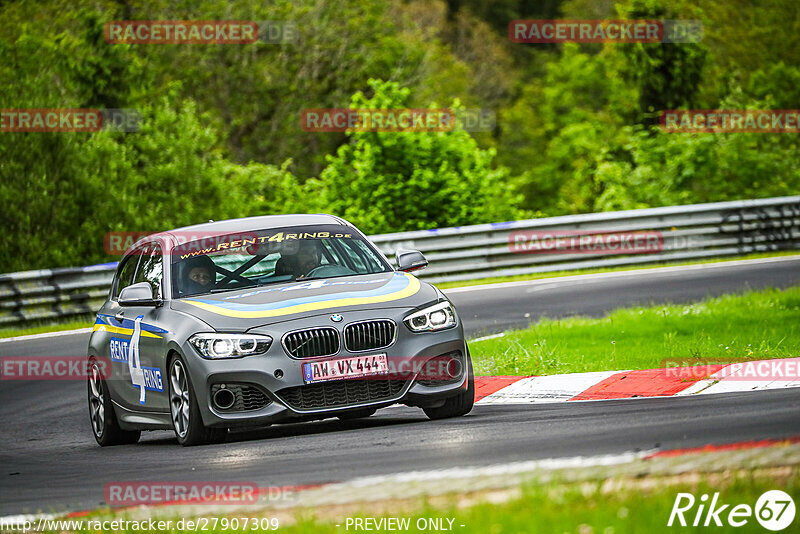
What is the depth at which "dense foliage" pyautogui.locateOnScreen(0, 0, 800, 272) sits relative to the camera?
81.5ft

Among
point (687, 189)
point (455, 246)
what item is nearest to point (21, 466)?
point (455, 246)

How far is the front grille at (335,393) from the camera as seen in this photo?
Result: 845 cm

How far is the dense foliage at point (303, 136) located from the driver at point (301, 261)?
15.4m

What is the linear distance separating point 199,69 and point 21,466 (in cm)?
3658

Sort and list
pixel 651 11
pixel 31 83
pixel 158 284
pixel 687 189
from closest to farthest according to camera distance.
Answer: pixel 158 284
pixel 31 83
pixel 687 189
pixel 651 11

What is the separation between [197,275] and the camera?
9.62 m

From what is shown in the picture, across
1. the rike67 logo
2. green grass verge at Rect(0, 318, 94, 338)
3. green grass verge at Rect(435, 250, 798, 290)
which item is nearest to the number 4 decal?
the rike67 logo

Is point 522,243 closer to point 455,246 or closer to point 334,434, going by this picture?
point 455,246

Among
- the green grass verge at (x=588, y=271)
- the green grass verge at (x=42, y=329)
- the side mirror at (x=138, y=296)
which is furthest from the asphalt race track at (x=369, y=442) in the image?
the green grass verge at (x=588, y=271)

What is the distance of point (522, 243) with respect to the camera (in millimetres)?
21859

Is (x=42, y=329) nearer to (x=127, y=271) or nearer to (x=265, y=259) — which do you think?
(x=127, y=271)

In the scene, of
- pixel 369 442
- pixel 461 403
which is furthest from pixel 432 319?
pixel 369 442

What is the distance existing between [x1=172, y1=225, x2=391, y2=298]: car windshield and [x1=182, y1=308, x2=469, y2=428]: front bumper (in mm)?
1041

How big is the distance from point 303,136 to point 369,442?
40.7m
